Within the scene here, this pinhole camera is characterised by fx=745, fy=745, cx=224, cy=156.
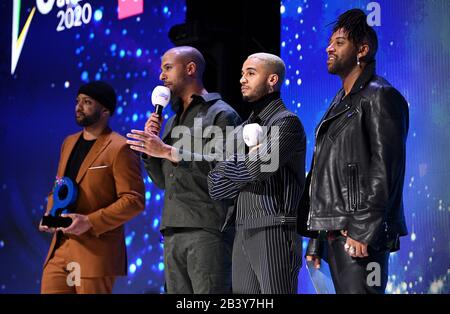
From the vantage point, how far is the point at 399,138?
296cm

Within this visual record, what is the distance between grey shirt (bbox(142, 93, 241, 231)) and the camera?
3.69 m

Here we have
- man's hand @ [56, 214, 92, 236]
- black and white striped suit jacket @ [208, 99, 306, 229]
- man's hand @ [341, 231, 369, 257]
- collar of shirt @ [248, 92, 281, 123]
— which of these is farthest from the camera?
man's hand @ [56, 214, 92, 236]

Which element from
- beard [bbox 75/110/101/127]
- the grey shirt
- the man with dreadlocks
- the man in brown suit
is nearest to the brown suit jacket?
the man in brown suit

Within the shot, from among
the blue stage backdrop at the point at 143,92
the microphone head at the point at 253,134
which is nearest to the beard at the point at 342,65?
the microphone head at the point at 253,134

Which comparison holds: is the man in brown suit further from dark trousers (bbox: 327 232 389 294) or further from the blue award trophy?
dark trousers (bbox: 327 232 389 294)

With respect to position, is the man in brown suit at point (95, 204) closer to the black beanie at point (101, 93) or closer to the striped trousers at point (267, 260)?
the black beanie at point (101, 93)

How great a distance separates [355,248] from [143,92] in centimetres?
265

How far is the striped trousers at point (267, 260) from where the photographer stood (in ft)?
10.7

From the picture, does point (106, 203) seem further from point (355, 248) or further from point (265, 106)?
point (355, 248)

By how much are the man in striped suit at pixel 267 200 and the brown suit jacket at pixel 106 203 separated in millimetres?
845

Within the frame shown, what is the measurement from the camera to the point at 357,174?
2.99 meters

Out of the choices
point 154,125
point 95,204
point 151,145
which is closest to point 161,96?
point 154,125
